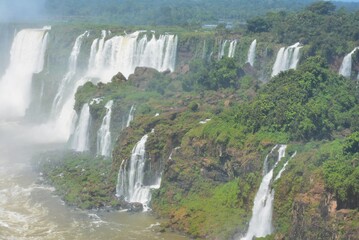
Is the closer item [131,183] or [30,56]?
[131,183]

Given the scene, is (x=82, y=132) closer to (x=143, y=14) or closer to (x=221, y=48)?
(x=221, y=48)

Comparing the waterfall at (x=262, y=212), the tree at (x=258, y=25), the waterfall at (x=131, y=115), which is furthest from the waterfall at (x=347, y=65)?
the waterfall at (x=262, y=212)

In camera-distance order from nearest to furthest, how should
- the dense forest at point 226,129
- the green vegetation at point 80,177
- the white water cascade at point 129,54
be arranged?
the dense forest at point 226,129 → the green vegetation at point 80,177 → the white water cascade at point 129,54

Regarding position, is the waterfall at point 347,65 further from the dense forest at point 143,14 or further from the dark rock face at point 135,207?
the dense forest at point 143,14

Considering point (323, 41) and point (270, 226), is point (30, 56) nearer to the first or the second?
point (323, 41)

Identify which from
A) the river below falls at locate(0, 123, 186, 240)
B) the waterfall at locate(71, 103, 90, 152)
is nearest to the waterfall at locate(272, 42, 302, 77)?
the waterfall at locate(71, 103, 90, 152)

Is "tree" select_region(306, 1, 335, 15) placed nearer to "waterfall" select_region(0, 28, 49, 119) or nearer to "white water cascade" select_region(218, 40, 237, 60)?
"white water cascade" select_region(218, 40, 237, 60)

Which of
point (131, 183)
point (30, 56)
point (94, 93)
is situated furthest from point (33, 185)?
point (30, 56)
